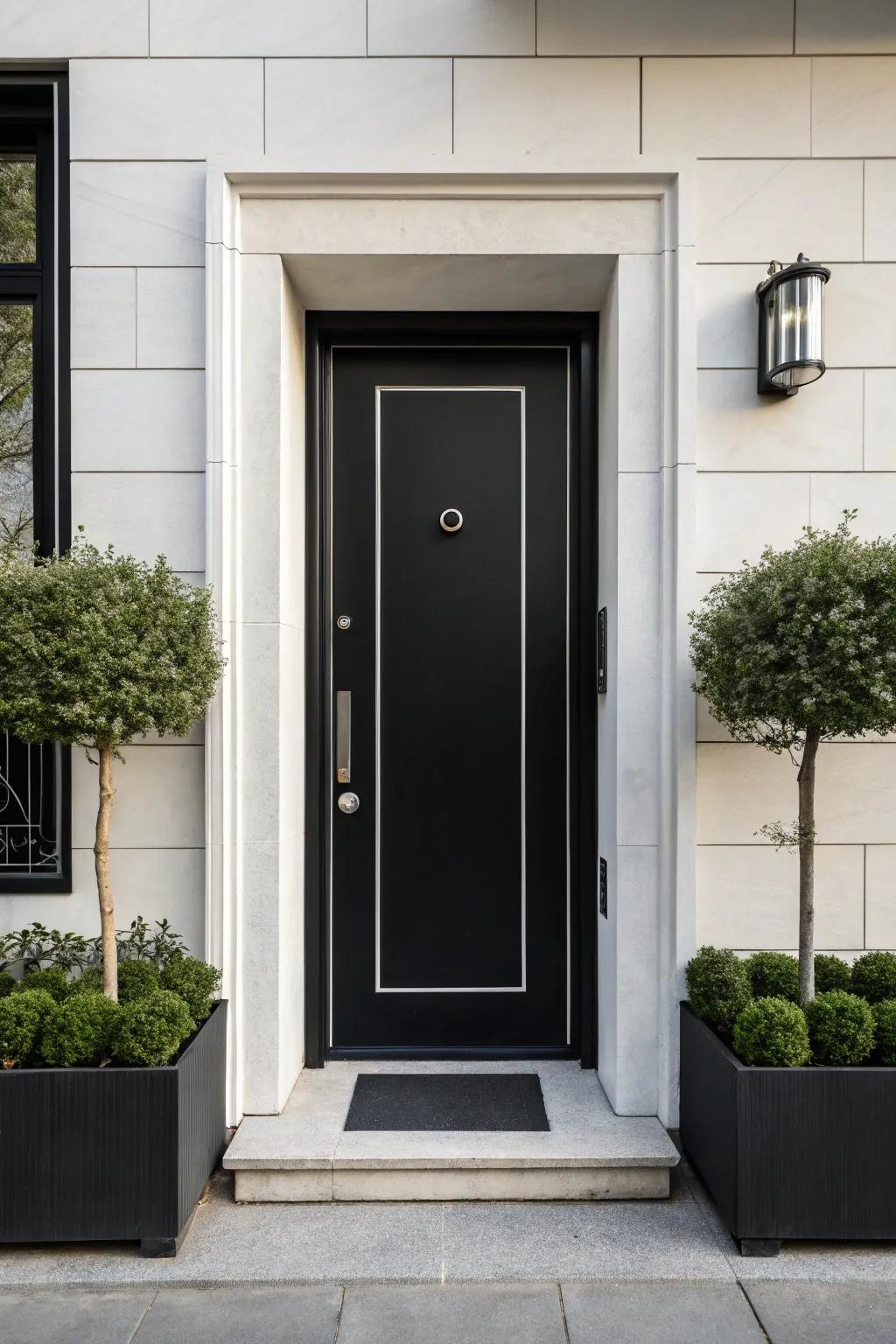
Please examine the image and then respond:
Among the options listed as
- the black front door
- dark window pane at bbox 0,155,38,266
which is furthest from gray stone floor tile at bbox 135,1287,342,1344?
dark window pane at bbox 0,155,38,266

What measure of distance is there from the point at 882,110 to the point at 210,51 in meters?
2.27

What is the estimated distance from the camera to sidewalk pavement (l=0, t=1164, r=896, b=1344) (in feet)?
Answer: 6.64

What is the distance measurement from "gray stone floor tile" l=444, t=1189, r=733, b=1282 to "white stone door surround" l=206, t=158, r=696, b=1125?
14.4 inches

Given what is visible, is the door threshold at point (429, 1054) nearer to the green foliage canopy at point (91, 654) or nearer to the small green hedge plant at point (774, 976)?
the small green hedge plant at point (774, 976)

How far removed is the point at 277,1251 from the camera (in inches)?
90.3

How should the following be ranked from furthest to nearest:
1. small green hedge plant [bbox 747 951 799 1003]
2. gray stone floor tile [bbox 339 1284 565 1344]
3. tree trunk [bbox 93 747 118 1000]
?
small green hedge plant [bbox 747 951 799 1003] → tree trunk [bbox 93 747 118 1000] → gray stone floor tile [bbox 339 1284 565 1344]

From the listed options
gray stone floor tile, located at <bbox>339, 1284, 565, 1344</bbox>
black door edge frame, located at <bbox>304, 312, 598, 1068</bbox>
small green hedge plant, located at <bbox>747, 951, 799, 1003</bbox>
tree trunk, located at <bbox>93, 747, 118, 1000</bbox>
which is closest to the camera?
gray stone floor tile, located at <bbox>339, 1284, 565, 1344</bbox>

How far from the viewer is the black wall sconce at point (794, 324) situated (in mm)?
2680

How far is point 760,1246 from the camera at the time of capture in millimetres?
2281

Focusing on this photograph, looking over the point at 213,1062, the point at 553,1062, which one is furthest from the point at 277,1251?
the point at 553,1062

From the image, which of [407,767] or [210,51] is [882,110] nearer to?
[210,51]

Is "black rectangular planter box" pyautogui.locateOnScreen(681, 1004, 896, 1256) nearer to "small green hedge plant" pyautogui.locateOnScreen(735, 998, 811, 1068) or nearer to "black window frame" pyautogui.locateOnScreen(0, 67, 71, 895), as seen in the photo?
"small green hedge plant" pyautogui.locateOnScreen(735, 998, 811, 1068)

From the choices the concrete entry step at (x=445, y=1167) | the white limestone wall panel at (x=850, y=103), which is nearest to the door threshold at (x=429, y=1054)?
the concrete entry step at (x=445, y=1167)

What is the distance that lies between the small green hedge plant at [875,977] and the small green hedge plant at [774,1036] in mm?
398
